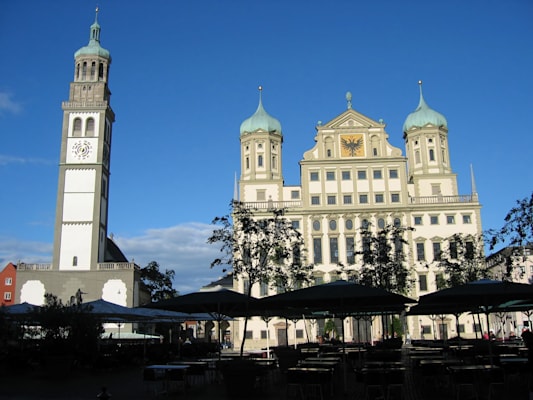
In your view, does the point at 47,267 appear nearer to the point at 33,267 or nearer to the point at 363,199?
the point at 33,267

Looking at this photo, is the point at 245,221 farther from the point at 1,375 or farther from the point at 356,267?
the point at 356,267

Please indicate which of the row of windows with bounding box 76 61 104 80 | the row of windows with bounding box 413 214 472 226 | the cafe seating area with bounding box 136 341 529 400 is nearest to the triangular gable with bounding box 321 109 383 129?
the row of windows with bounding box 413 214 472 226

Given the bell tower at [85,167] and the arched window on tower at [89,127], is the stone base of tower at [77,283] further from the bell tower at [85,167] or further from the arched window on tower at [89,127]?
→ the arched window on tower at [89,127]

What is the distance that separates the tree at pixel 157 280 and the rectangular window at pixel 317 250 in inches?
670

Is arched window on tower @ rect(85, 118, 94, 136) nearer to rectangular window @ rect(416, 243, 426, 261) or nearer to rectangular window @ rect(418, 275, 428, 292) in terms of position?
rectangular window @ rect(416, 243, 426, 261)

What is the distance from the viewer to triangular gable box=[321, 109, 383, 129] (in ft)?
187

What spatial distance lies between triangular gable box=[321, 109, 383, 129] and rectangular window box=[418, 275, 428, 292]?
50.1 feet

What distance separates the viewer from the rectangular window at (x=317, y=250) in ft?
177

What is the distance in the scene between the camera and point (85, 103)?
180 ft

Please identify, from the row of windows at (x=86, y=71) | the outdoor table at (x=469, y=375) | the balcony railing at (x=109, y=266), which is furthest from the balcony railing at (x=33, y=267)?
the outdoor table at (x=469, y=375)

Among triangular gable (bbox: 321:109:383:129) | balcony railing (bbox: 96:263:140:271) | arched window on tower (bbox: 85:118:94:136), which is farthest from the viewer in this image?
triangular gable (bbox: 321:109:383:129)

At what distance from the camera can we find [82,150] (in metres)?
53.2

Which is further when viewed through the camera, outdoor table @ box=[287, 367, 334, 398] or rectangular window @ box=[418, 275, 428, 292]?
rectangular window @ box=[418, 275, 428, 292]

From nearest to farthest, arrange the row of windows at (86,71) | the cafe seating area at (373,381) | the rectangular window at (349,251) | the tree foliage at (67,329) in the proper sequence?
1. the cafe seating area at (373,381)
2. the tree foliage at (67,329)
3. the rectangular window at (349,251)
4. the row of windows at (86,71)
